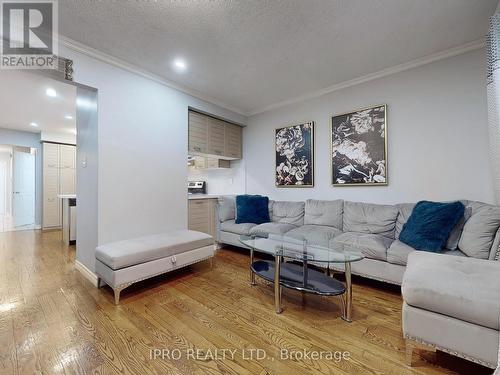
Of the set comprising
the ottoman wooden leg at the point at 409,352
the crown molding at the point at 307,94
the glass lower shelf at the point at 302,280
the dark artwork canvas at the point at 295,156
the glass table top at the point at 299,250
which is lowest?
the ottoman wooden leg at the point at 409,352

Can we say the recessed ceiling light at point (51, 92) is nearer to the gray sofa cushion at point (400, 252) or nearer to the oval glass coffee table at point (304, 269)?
the oval glass coffee table at point (304, 269)

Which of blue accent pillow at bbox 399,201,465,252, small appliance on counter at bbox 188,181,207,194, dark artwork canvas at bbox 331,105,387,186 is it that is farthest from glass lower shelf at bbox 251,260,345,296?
small appliance on counter at bbox 188,181,207,194

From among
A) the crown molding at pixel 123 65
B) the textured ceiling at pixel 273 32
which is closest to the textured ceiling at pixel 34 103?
the crown molding at pixel 123 65

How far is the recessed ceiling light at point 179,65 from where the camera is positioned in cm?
249

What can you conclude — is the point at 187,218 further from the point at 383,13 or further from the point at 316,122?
the point at 383,13

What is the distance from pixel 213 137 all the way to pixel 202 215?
1.36 meters

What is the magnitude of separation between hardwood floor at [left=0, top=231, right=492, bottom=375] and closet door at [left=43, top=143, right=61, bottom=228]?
363cm

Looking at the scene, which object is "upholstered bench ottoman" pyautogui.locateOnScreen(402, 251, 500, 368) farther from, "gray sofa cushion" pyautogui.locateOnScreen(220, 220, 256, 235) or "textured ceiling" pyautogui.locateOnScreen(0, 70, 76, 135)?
"textured ceiling" pyautogui.locateOnScreen(0, 70, 76, 135)

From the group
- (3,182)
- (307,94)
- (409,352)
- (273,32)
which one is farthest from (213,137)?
(3,182)

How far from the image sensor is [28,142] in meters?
Result: 5.30

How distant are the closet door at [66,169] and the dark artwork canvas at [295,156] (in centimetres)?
554

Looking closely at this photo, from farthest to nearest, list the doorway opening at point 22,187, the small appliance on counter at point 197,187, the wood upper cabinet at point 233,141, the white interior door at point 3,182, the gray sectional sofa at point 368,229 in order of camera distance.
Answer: the white interior door at point 3,182
the doorway opening at point 22,187
the small appliance on counter at point 197,187
the wood upper cabinet at point 233,141
the gray sectional sofa at point 368,229

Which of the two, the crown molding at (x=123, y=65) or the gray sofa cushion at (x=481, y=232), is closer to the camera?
the gray sofa cushion at (x=481, y=232)

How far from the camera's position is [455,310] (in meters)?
1.12
